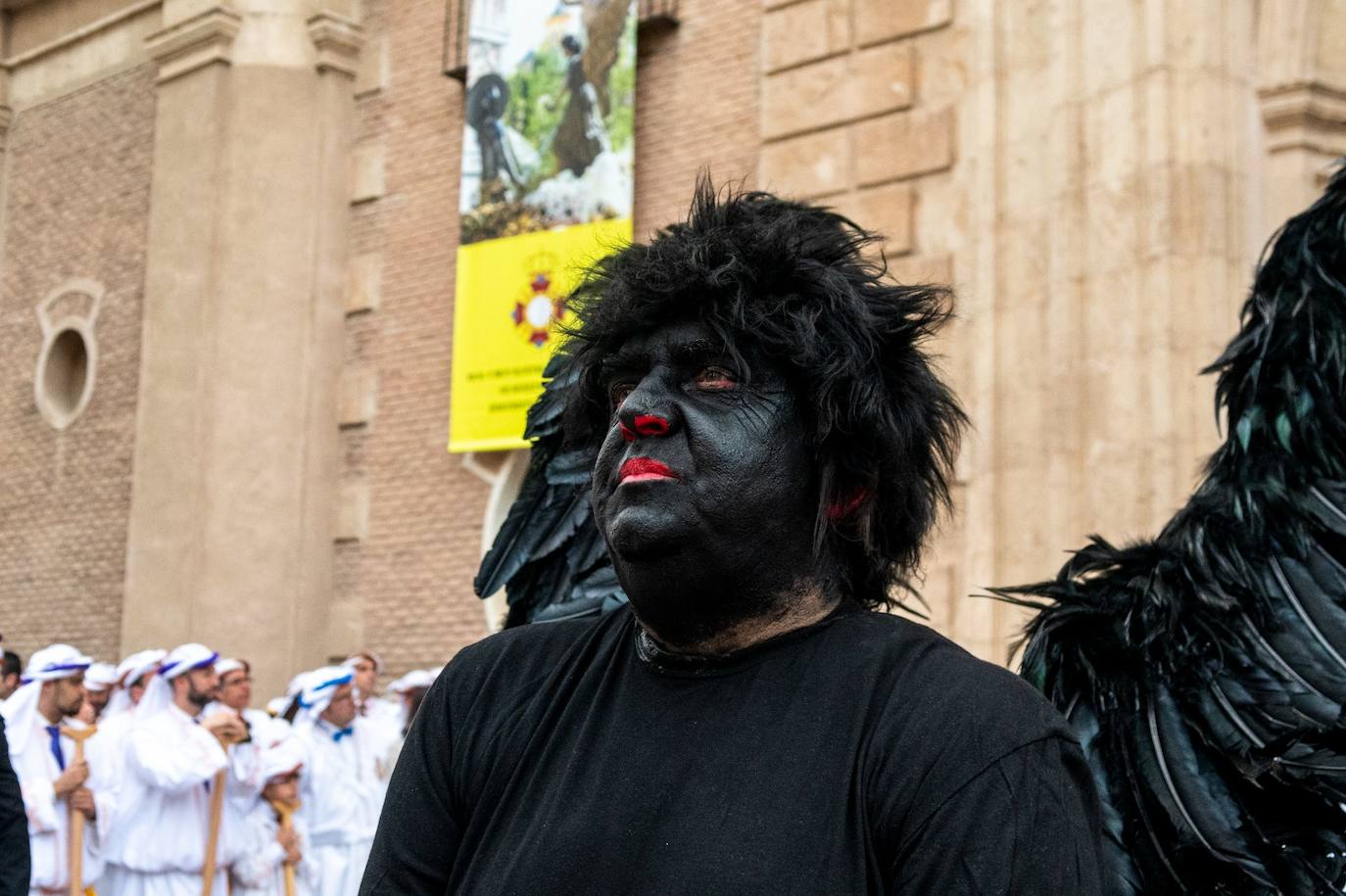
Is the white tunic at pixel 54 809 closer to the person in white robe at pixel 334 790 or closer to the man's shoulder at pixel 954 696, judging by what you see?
the person in white robe at pixel 334 790

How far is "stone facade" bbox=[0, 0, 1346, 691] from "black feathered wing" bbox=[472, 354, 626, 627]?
5196 mm

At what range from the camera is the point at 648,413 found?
173 centimetres

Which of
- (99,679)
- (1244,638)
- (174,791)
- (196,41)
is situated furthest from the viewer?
(196,41)

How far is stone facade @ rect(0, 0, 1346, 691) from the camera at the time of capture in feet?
31.4

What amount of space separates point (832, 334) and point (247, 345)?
13464 mm

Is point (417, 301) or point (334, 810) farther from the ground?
point (417, 301)

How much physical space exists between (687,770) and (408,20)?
1386 cm

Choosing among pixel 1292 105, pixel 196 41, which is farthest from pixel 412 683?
pixel 1292 105

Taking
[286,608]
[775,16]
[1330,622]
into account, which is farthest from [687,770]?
[286,608]

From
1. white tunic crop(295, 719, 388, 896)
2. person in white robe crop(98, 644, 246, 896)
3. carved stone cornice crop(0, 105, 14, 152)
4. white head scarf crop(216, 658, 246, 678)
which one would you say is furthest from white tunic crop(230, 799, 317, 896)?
carved stone cornice crop(0, 105, 14, 152)

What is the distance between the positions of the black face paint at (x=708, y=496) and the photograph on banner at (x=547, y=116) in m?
10.8

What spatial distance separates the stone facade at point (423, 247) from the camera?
957cm

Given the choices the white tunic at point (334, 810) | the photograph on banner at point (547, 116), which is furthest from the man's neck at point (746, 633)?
the photograph on banner at point (547, 116)

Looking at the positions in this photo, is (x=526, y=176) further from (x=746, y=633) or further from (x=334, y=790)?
(x=746, y=633)
